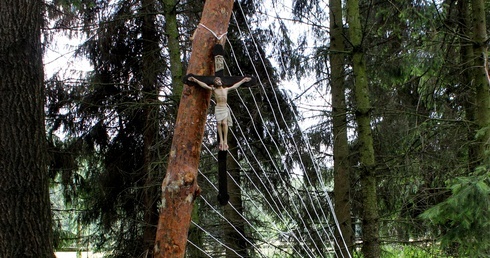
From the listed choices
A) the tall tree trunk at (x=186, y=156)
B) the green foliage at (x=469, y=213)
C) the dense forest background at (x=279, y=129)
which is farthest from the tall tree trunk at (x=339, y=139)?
the tall tree trunk at (x=186, y=156)

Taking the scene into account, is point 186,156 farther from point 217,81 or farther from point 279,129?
point 279,129

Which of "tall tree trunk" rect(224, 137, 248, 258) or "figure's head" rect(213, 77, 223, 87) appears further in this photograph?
"tall tree trunk" rect(224, 137, 248, 258)

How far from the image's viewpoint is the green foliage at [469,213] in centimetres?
415

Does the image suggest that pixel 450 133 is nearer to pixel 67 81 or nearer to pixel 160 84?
pixel 160 84

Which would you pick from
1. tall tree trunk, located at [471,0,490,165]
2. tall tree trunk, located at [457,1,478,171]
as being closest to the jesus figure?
tall tree trunk, located at [457,1,478,171]

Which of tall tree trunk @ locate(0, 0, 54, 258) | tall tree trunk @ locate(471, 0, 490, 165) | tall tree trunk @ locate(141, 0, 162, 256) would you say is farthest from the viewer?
tall tree trunk @ locate(141, 0, 162, 256)

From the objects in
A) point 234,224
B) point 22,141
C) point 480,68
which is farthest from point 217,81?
point 234,224

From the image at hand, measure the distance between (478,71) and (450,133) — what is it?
0.88m

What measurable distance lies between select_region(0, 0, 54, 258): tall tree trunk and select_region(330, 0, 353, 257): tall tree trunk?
421 centimetres

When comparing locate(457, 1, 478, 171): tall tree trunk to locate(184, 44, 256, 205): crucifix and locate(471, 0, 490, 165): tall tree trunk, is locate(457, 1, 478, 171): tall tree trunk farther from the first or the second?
locate(184, 44, 256, 205): crucifix

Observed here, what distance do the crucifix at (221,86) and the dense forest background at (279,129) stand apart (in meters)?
0.51

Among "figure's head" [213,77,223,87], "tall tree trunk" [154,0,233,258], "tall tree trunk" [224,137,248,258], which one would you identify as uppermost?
"figure's head" [213,77,223,87]

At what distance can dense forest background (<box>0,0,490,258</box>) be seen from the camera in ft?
16.5

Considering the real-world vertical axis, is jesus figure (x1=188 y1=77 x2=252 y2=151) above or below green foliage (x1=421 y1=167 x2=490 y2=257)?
above
